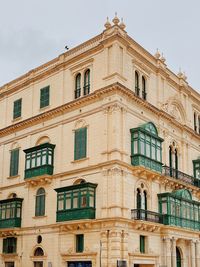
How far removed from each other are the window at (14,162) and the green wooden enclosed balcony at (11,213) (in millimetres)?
3004

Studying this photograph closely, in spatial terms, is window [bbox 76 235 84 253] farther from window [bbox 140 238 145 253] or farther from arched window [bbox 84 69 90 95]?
arched window [bbox 84 69 90 95]

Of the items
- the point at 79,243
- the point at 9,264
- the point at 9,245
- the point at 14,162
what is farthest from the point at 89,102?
the point at 9,264

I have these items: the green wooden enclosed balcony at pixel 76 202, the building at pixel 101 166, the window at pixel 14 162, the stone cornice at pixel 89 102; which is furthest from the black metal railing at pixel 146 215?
the window at pixel 14 162

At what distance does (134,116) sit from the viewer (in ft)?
124

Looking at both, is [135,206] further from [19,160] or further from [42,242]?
[19,160]

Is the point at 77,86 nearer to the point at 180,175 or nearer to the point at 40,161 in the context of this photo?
the point at 40,161

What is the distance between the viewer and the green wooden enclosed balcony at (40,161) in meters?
39.3

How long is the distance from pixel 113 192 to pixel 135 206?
9.32 feet

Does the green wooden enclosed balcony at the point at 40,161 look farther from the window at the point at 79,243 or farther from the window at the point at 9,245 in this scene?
the window at the point at 79,243

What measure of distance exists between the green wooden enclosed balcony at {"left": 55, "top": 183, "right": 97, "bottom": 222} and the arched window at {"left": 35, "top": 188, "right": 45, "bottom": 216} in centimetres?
270

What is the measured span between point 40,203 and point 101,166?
7.95 m

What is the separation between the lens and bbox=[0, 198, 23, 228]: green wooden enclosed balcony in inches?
1603

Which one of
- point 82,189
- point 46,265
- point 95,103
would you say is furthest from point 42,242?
point 95,103

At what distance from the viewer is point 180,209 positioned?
39.1 metres
